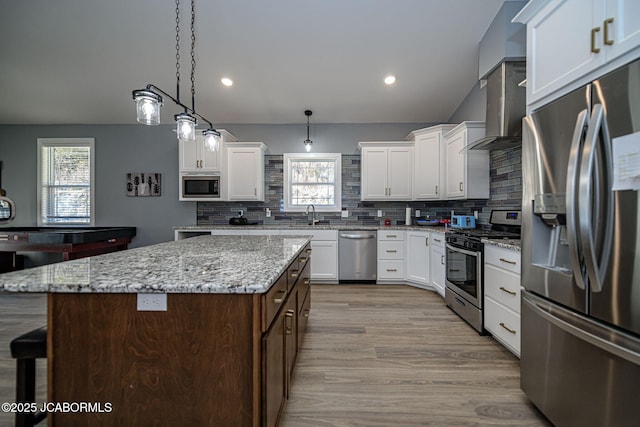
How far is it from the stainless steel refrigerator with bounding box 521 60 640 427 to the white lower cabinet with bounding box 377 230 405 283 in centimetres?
259

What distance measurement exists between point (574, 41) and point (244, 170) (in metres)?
3.97

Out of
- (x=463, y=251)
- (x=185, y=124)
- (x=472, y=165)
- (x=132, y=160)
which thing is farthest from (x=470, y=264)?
(x=132, y=160)

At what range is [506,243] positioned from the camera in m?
2.07

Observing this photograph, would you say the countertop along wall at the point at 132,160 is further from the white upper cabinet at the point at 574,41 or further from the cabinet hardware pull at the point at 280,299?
the cabinet hardware pull at the point at 280,299

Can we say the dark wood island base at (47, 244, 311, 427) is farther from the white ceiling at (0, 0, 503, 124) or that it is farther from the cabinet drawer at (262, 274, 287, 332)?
the white ceiling at (0, 0, 503, 124)

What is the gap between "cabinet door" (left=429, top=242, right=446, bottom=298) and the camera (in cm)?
337

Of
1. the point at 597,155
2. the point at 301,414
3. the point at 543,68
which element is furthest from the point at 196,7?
the point at 301,414

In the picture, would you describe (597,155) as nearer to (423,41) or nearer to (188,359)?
(188,359)

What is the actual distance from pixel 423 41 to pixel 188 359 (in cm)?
376

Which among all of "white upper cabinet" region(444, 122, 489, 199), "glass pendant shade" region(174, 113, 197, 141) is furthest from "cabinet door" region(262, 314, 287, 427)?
"white upper cabinet" region(444, 122, 489, 199)

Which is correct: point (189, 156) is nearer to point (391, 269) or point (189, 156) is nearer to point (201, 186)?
point (201, 186)

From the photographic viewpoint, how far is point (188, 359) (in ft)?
3.11

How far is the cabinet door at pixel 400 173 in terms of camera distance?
4281 mm

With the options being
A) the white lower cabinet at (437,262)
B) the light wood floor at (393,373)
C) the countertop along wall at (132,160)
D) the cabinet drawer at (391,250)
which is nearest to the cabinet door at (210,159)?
the countertop along wall at (132,160)
